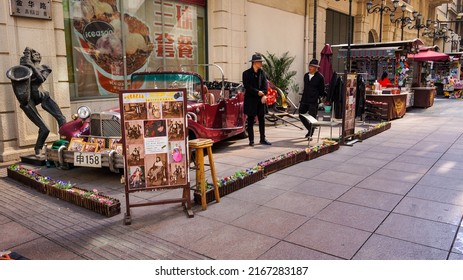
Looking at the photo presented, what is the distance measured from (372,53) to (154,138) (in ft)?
44.6

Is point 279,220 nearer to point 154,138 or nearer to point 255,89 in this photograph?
point 154,138

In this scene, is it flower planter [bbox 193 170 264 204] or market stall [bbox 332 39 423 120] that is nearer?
flower planter [bbox 193 170 264 204]

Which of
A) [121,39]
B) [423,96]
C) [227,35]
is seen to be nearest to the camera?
[121,39]

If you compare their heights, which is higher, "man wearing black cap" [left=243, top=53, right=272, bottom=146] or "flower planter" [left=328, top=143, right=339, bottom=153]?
"man wearing black cap" [left=243, top=53, right=272, bottom=146]

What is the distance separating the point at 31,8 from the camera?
25.8ft

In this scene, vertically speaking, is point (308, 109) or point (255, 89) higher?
point (255, 89)

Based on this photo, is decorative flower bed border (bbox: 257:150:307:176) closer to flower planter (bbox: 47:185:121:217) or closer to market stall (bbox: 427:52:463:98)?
flower planter (bbox: 47:185:121:217)

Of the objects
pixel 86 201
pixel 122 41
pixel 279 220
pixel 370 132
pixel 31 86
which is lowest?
pixel 279 220

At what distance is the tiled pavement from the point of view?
376 cm

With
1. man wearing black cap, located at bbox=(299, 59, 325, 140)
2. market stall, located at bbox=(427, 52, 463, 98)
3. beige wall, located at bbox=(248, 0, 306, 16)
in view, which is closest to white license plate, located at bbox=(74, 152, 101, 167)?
man wearing black cap, located at bbox=(299, 59, 325, 140)

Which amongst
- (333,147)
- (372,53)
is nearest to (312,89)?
(333,147)

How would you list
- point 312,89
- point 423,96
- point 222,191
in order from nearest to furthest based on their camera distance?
point 222,191, point 312,89, point 423,96

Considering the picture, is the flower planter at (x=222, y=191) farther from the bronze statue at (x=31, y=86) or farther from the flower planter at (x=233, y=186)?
the bronze statue at (x=31, y=86)

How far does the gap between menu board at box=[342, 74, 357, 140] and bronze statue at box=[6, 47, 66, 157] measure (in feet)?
20.0
